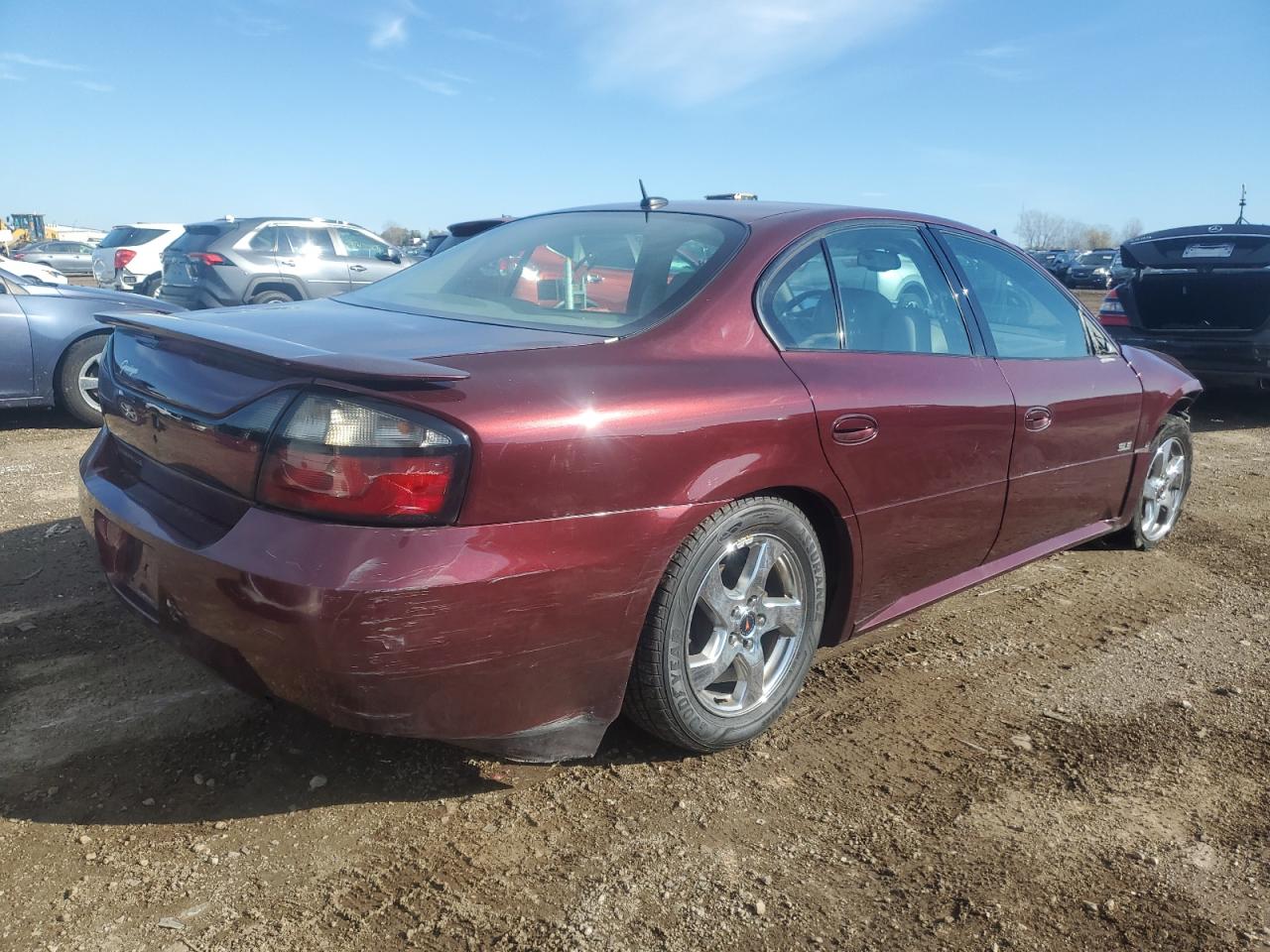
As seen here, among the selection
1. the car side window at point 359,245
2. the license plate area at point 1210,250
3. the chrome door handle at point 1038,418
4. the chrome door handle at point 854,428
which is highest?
the license plate area at point 1210,250

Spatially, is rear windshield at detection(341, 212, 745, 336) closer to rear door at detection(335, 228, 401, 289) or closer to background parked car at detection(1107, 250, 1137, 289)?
background parked car at detection(1107, 250, 1137, 289)

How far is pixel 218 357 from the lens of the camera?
Result: 7.40 ft

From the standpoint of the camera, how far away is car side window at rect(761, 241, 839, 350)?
8.93ft

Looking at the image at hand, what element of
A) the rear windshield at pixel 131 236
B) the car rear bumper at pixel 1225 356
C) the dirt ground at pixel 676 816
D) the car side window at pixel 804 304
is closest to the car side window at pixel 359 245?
the rear windshield at pixel 131 236

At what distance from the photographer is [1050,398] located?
138 inches

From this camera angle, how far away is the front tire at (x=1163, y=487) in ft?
14.9

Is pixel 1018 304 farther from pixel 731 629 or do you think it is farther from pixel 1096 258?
pixel 1096 258

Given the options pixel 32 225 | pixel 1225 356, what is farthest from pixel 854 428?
pixel 32 225

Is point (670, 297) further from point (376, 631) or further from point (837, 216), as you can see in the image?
point (376, 631)

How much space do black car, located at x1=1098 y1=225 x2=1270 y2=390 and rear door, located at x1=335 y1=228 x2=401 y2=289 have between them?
8.29 m

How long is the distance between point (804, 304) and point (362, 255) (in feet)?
34.7

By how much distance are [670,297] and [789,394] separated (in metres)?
0.41

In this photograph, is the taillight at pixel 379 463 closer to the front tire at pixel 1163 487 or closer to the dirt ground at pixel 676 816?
the dirt ground at pixel 676 816

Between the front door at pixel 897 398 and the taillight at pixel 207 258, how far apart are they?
32.0 ft
